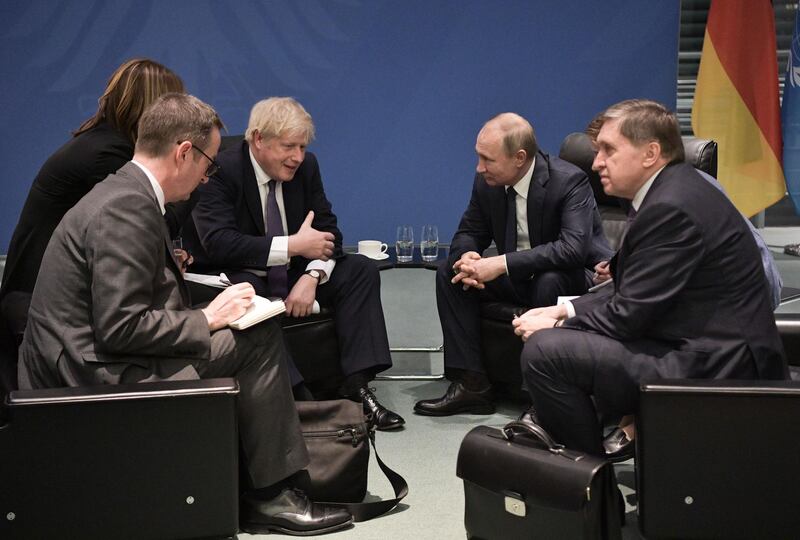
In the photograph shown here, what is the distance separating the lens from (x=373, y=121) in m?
6.40

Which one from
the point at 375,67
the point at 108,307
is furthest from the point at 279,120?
the point at 375,67

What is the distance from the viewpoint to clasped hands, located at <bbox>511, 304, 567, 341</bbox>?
3088 millimetres

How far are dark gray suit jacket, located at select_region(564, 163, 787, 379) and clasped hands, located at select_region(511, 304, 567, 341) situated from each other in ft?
1.40

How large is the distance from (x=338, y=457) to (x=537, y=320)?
767 millimetres

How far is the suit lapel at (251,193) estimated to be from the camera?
390 centimetres

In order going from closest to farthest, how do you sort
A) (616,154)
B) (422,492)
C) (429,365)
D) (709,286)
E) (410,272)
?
(709,286) < (616,154) < (422,492) < (429,365) < (410,272)

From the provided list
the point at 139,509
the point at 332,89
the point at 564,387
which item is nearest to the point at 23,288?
the point at 139,509

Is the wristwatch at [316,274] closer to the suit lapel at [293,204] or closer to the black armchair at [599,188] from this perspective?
the suit lapel at [293,204]

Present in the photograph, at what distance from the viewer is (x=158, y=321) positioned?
8.14 ft

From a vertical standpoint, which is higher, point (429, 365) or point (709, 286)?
point (709, 286)

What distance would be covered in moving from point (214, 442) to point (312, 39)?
14.2ft

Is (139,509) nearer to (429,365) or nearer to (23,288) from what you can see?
(23,288)

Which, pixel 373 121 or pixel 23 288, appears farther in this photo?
pixel 373 121

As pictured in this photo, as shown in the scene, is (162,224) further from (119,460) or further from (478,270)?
(478,270)
